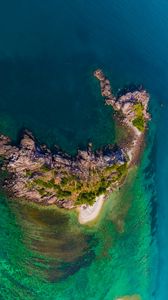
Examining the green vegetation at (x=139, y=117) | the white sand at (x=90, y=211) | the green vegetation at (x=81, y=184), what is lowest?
the white sand at (x=90, y=211)

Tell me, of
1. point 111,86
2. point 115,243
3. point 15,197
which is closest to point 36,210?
point 15,197

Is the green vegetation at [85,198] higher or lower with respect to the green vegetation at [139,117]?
lower

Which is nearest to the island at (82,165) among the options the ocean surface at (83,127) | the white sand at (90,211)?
the white sand at (90,211)

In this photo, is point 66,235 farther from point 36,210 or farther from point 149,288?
point 149,288

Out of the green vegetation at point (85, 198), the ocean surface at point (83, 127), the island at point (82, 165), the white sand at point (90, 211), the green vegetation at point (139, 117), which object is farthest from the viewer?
the green vegetation at point (139, 117)

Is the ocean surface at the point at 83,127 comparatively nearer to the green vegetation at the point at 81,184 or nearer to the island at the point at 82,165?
the island at the point at 82,165

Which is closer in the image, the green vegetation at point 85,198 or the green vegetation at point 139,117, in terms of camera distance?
the green vegetation at point 85,198

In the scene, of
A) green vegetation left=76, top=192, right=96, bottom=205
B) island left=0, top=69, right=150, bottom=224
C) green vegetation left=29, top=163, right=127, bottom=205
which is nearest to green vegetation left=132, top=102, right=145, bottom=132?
island left=0, top=69, right=150, bottom=224
